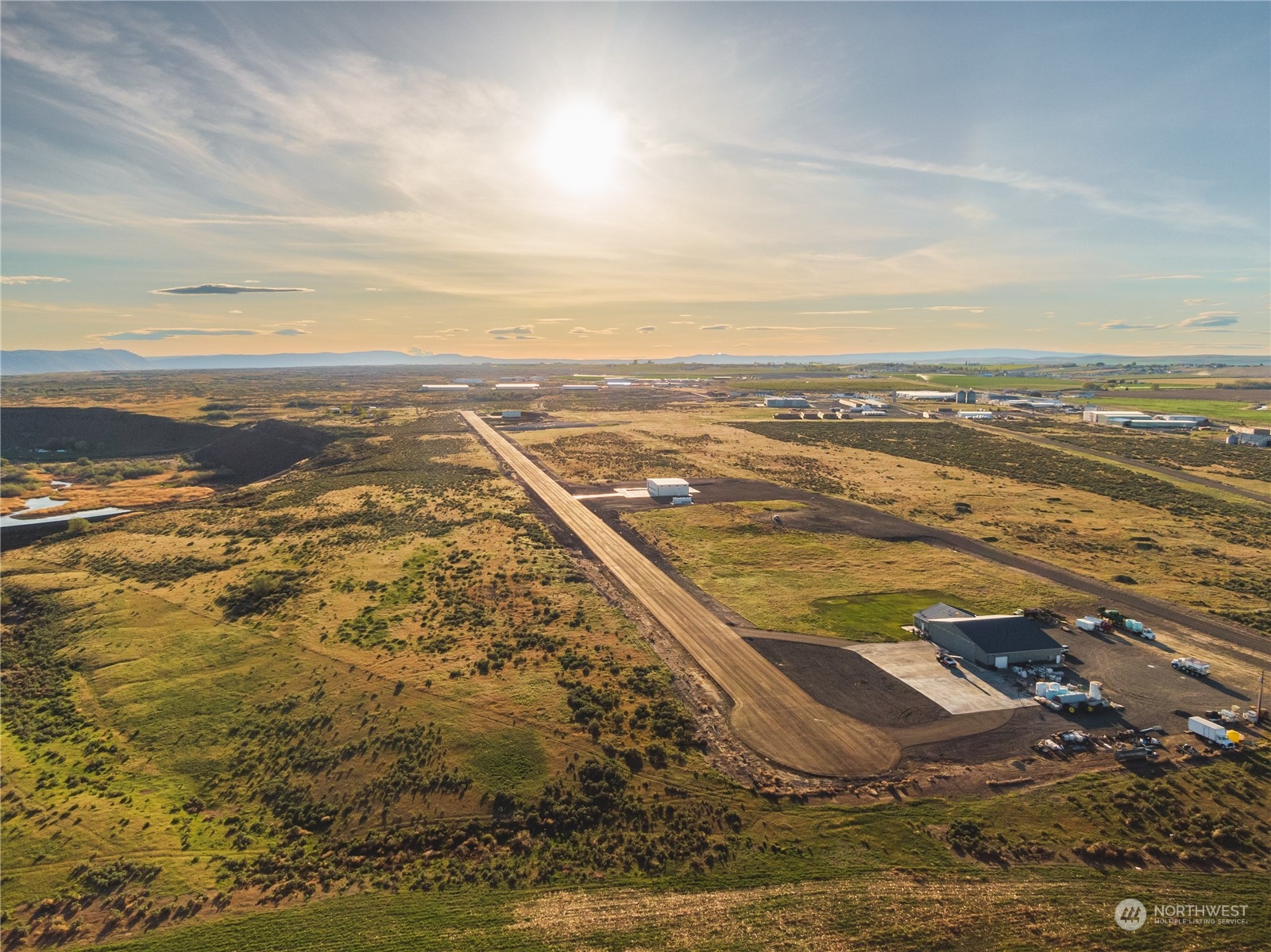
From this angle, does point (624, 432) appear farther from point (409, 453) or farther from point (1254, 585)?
point (1254, 585)

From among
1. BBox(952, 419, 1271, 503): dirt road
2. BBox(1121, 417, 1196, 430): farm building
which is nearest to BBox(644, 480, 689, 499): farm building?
BBox(952, 419, 1271, 503): dirt road

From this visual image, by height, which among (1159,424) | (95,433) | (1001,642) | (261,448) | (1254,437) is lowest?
(1001,642)

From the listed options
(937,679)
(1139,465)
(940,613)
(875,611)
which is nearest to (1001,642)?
(940,613)

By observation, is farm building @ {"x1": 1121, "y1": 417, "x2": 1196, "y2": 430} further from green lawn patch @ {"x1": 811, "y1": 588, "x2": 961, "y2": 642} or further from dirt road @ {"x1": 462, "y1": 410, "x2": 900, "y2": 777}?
dirt road @ {"x1": 462, "y1": 410, "x2": 900, "y2": 777}

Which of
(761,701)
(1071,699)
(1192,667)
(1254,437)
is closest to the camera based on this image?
(1071,699)

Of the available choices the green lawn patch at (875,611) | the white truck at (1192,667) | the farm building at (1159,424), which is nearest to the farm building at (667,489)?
the green lawn patch at (875,611)

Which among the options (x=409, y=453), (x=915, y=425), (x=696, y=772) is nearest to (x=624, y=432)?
(x=409, y=453)

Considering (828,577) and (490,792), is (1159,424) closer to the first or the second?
(828,577)

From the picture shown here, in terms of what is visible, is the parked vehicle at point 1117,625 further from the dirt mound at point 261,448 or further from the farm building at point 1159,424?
the farm building at point 1159,424
